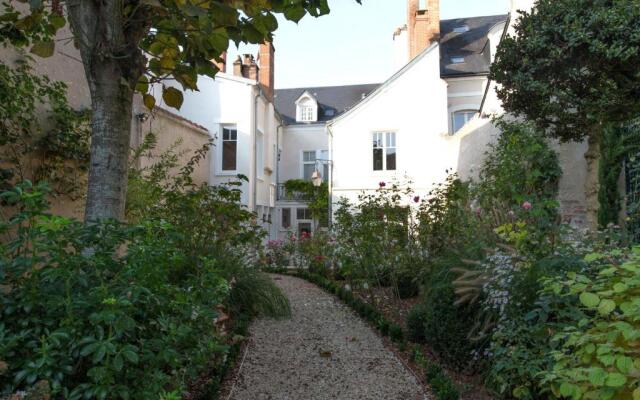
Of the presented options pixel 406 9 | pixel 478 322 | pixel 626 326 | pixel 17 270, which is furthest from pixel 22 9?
pixel 406 9

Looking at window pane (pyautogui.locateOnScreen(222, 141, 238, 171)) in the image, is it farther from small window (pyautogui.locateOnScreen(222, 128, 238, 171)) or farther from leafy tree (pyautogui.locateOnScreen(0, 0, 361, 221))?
leafy tree (pyautogui.locateOnScreen(0, 0, 361, 221))

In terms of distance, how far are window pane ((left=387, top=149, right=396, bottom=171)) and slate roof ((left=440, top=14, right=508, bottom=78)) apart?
3.72 meters

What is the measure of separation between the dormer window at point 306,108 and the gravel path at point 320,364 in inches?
750

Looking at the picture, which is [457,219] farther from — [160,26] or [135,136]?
[135,136]

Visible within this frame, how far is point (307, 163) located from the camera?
78.5 ft

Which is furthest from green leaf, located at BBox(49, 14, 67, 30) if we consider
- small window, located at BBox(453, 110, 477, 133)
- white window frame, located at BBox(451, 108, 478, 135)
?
small window, located at BBox(453, 110, 477, 133)

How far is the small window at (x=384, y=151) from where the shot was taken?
15766mm

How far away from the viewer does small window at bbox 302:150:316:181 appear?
23881 millimetres

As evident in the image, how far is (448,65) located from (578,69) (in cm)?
1271

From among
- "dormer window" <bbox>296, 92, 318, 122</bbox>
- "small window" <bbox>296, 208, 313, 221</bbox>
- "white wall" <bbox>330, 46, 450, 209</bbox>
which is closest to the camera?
"white wall" <bbox>330, 46, 450, 209</bbox>

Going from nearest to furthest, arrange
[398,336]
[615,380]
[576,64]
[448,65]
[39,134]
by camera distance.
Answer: [615,380] < [398,336] < [39,134] < [576,64] < [448,65]

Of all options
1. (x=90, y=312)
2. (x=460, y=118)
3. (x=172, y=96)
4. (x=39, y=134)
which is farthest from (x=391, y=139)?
(x=90, y=312)

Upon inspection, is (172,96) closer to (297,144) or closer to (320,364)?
(320,364)

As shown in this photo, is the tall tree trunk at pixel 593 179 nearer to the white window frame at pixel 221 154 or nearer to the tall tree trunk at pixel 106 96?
the tall tree trunk at pixel 106 96
